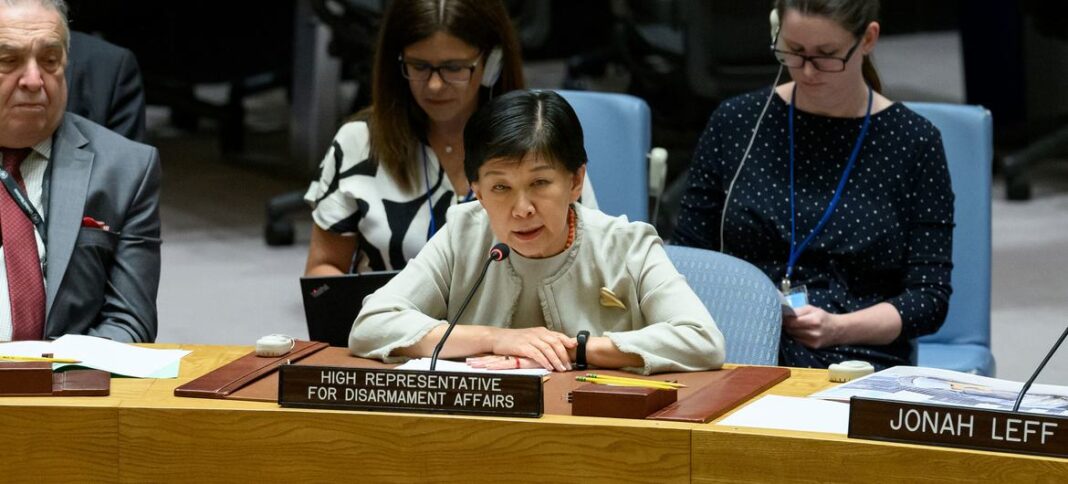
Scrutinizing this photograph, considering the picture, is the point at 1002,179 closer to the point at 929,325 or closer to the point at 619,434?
the point at 929,325

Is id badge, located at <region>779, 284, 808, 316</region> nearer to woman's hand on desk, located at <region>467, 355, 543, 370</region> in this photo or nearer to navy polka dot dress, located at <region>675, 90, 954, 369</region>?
navy polka dot dress, located at <region>675, 90, 954, 369</region>

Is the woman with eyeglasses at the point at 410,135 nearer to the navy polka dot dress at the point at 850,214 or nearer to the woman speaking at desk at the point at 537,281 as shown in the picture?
the navy polka dot dress at the point at 850,214

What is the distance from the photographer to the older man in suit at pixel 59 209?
2.59 meters

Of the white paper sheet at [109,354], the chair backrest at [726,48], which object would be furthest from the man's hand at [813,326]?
the chair backrest at [726,48]

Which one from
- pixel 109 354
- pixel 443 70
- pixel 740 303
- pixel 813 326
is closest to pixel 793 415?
pixel 740 303

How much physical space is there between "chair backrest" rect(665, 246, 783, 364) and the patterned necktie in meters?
1.07

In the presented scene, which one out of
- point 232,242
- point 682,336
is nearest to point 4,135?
point 682,336

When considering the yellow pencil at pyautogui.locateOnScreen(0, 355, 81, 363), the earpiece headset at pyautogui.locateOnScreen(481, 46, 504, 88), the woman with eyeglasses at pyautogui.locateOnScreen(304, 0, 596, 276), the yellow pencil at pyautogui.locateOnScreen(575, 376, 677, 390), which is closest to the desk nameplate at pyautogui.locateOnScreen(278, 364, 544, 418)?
the yellow pencil at pyautogui.locateOnScreen(575, 376, 677, 390)

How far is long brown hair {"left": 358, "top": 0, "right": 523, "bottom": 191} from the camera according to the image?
117 inches

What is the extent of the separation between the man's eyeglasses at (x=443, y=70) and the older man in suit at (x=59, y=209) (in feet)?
1.72

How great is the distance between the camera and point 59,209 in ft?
8.63

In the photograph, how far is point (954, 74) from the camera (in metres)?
8.78

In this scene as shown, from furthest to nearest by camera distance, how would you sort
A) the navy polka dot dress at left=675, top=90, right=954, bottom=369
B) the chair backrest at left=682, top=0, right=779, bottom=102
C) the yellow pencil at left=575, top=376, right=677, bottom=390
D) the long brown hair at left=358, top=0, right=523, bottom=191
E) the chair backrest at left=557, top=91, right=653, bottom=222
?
the chair backrest at left=682, top=0, right=779, bottom=102, the chair backrest at left=557, top=91, right=653, bottom=222, the long brown hair at left=358, top=0, right=523, bottom=191, the navy polka dot dress at left=675, top=90, right=954, bottom=369, the yellow pencil at left=575, top=376, right=677, bottom=390

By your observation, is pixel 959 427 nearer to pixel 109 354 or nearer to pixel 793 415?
pixel 793 415
